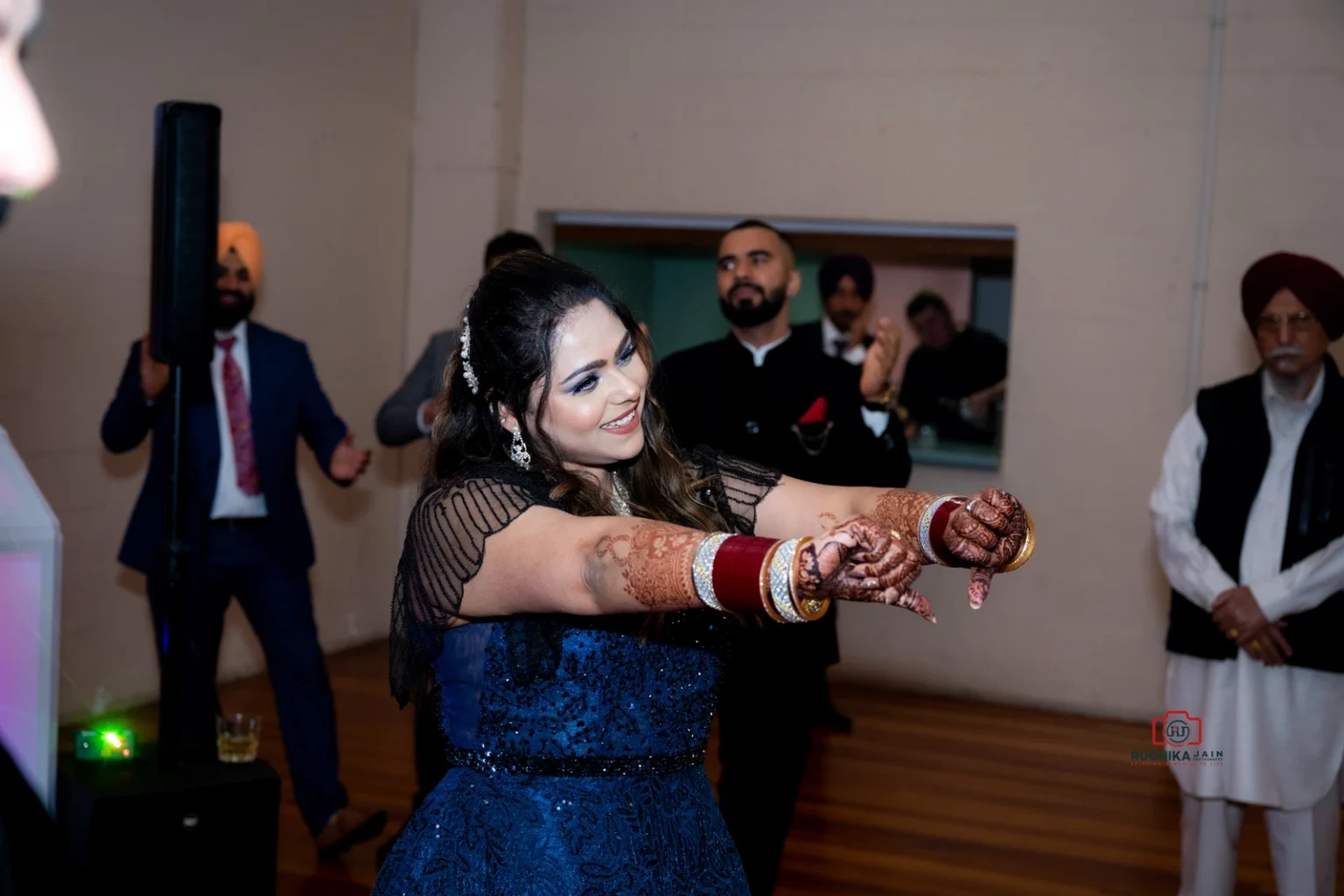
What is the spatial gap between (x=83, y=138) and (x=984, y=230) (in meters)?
3.38

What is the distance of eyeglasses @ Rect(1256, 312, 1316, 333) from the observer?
3.49 m

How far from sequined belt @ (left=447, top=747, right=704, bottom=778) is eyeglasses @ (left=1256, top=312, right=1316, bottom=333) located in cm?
223

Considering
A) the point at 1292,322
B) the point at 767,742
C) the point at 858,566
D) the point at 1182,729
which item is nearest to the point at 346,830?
the point at 767,742

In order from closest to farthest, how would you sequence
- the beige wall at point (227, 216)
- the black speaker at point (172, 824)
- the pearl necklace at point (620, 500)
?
the pearl necklace at point (620, 500)
the black speaker at point (172, 824)
the beige wall at point (227, 216)

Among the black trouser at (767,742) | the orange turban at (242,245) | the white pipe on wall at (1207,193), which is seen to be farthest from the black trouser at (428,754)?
the white pipe on wall at (1207,193)

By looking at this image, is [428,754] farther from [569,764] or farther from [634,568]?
[634,568]

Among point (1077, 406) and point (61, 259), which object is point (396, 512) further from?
point (1077, 406)

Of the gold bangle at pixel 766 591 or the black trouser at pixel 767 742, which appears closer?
the gold bangle at pixel 766 591

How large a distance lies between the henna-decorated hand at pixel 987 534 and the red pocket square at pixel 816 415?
A: 1741mm

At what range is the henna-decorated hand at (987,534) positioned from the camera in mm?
1762

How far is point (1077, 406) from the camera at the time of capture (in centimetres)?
580

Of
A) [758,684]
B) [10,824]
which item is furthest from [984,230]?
[10,824]

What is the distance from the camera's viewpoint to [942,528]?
1.86m

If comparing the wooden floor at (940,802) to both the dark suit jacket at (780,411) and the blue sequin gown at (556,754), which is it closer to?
the dark suit jacket at (780,411)
